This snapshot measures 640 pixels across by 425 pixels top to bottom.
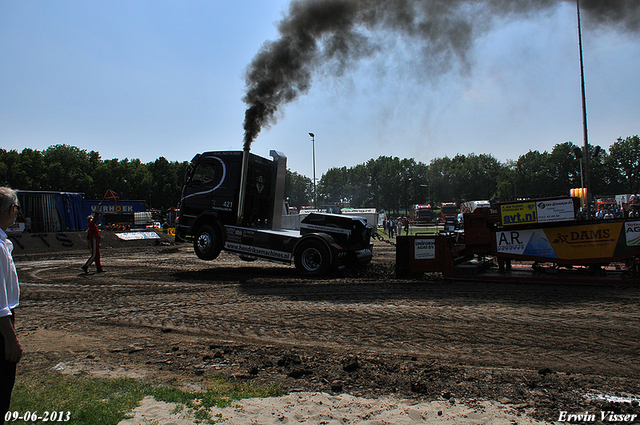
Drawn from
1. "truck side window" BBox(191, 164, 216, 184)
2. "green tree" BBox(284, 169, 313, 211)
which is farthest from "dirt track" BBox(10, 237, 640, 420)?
"green tree" BBox(284, 169, 313, 211)

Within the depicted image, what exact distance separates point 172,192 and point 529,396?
305ft

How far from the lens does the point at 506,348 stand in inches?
194

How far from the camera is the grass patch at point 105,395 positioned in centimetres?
335

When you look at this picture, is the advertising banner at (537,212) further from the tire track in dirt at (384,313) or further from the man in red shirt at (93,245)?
the man in red shirt at (93,245)

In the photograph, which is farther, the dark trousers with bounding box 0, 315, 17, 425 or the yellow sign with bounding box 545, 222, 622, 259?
the yellow sign with bounding box 545, 222, 622, 259

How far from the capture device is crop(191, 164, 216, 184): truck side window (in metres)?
12.2

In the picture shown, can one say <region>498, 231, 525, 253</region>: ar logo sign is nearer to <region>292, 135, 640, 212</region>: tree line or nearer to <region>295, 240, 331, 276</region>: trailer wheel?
<region>295, 240, 331, 276</region>: trailer wheel

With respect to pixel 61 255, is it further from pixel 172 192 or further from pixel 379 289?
pixel 172 192

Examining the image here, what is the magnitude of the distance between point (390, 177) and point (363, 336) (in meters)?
106

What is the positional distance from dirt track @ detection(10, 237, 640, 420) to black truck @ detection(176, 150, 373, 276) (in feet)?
5.10

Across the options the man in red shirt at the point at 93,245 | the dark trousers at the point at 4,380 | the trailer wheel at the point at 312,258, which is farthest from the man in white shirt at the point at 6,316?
the man in red shirt at the point at 93,245

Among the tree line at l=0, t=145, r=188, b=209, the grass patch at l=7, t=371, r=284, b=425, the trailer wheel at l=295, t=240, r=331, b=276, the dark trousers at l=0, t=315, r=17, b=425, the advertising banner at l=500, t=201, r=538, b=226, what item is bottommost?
the grass patch at l=7, t=371, r=284, b=425

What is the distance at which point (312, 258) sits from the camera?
1105 centimetres

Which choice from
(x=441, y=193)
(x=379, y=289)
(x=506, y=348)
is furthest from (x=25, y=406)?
(x=441, y=193)
